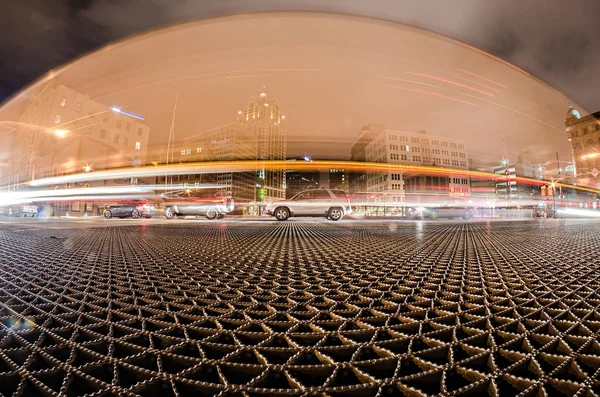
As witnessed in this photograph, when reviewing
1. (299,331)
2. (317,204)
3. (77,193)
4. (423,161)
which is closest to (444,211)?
(317,204)

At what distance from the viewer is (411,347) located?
93 centimetres

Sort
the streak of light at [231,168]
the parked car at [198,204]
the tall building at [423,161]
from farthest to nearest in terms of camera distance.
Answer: the tall building at [423,161], the streak of light at [231,168], the parked car at [198,204]

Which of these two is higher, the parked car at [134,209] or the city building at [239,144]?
the city building at [239,144]

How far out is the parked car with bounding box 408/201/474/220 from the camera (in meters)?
17.1

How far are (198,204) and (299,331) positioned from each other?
14.0 metres

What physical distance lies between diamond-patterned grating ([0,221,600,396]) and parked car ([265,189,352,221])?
10.6m

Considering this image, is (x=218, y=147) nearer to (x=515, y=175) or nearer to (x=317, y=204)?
(x=317, y=204)

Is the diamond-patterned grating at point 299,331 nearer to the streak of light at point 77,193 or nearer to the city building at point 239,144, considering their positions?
the city building at point 239,144

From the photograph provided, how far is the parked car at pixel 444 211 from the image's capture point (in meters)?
17.1

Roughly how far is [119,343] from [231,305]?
486 millimetres

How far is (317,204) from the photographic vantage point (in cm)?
1277

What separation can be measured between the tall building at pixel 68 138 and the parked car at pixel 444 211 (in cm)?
1742

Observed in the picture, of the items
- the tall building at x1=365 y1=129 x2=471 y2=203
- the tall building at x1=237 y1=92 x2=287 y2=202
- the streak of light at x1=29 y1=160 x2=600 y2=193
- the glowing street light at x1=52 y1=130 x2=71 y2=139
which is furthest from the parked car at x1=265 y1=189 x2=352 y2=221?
the glowing street light at x1=52 y1=130 x2=71 y2=139

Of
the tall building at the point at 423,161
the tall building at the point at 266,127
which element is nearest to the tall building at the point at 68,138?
the tall building at the point at 266,127
